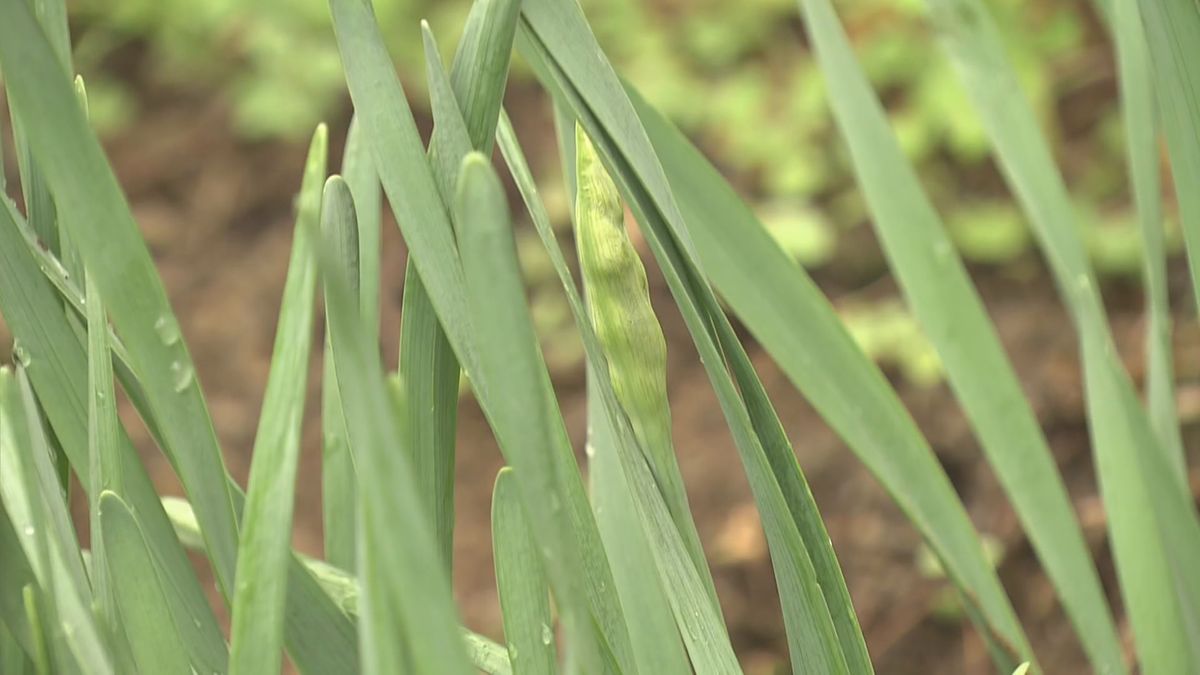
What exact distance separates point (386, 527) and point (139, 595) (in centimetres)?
11

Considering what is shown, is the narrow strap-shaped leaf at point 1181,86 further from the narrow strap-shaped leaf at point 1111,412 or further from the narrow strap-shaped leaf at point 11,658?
the narrow strap-shaped leaf at point 11,658

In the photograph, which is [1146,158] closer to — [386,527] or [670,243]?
[670,243]

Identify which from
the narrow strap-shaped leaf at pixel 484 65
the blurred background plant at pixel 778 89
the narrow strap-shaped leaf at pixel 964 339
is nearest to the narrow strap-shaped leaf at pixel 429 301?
the narrow strap-shaped leaf at pixel 484 65

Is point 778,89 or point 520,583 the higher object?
point 778,89

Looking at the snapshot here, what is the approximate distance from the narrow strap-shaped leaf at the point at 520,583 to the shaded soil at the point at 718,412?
0.97m

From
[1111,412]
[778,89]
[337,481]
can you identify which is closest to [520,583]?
[337,481]

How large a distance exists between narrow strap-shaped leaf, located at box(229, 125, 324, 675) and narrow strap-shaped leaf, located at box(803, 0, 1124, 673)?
1.01 ft

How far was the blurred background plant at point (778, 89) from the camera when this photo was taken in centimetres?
149

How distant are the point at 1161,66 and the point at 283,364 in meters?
0.24

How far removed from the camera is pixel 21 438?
0.28 metres

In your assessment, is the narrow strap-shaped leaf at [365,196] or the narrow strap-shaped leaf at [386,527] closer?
the narrow strap-shaped leaf at [386,527]

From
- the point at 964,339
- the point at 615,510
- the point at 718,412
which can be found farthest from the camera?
the point at 718,412

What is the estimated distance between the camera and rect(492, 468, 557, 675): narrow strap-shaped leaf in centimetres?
30

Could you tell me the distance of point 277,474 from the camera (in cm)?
26
